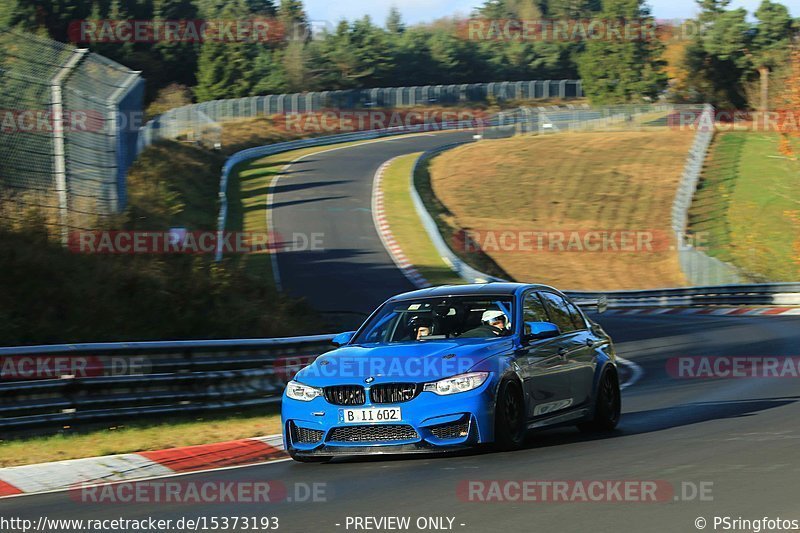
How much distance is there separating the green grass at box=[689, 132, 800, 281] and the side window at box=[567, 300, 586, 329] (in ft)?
89.4

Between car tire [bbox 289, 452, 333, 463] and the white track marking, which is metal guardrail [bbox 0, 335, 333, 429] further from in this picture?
the white track marking

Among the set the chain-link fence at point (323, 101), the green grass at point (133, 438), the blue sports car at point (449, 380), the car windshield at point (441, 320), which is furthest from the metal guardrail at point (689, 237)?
the car windshield at point (441, 320)

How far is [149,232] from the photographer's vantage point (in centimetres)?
1891

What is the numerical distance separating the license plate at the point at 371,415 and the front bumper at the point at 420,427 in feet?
0.09

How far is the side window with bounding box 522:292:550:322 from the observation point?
10.4m

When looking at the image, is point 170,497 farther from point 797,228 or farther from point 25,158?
point 797,228

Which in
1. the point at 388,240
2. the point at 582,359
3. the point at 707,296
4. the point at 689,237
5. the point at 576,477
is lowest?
the point at 707,296

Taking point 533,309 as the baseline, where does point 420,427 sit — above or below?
below

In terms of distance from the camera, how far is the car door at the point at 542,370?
32.4ft

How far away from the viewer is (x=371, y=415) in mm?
9164

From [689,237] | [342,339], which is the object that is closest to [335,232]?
[689,237]

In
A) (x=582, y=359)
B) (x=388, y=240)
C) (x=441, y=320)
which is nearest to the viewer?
(x=441, y=320)

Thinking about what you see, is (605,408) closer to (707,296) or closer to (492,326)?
(492,326)

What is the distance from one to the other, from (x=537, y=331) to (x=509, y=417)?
0.84 metres
